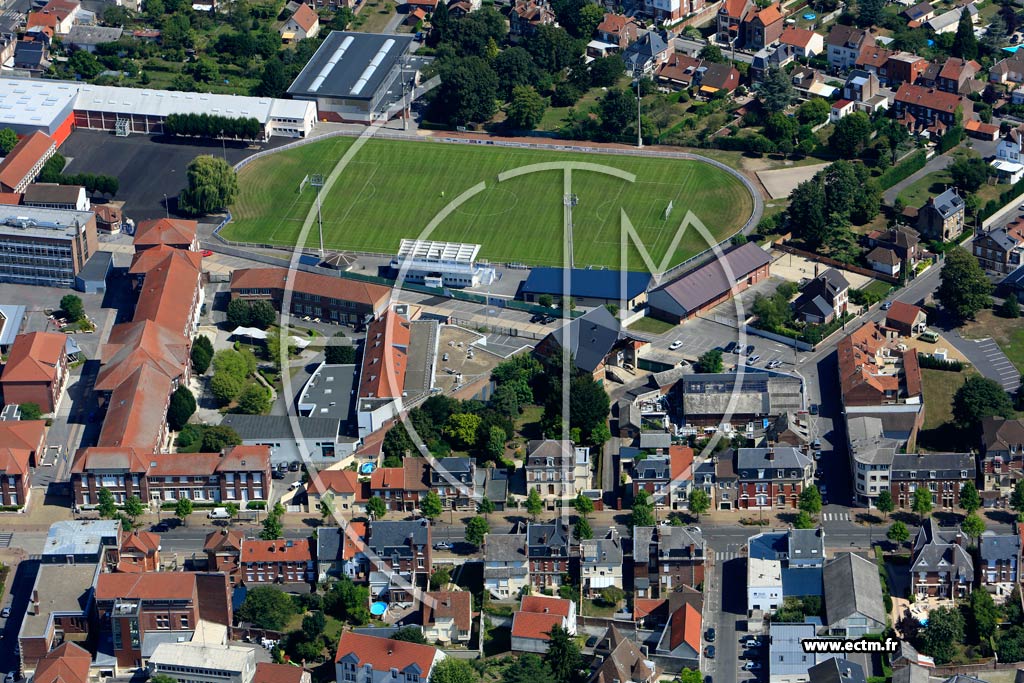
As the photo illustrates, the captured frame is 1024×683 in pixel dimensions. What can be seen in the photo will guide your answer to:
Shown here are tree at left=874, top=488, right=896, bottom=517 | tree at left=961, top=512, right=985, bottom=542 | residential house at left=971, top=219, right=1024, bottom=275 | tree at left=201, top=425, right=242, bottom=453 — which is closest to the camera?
tree at left=961, top=512, right=985, bottom=542

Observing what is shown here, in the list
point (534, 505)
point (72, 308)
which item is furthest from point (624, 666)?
point (72, 308)

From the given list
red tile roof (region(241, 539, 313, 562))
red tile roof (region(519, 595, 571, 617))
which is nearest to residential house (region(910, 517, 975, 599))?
red tile roof (region(519, 595, 571, 617))

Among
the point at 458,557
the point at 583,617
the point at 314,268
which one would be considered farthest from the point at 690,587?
Result: the point at 314,268

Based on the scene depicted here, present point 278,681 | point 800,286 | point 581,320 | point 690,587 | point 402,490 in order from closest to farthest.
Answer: point 278,681
point 690,587
point 402,490
point 581,320
point 800,286

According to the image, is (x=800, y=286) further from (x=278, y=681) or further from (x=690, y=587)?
(x=278, y=681)

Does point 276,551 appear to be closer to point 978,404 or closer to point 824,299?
point 978,404

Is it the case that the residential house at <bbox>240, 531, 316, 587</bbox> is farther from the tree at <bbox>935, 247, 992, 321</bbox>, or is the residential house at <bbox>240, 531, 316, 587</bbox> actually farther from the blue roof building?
the tree at <bbox>935, 247, 992, 321</bbox>
